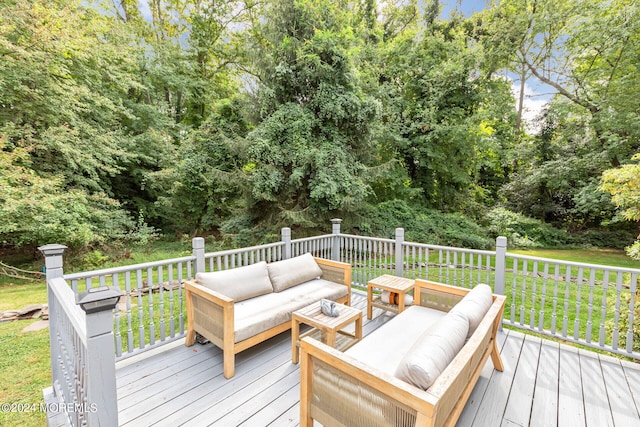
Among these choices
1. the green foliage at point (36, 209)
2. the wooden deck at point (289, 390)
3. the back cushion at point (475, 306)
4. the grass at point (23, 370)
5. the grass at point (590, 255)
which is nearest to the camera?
the back cushion at point (475, 306)

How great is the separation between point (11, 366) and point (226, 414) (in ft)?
10.1

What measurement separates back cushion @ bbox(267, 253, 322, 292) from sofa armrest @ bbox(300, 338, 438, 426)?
1.96 m

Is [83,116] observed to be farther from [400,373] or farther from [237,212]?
[400,373]

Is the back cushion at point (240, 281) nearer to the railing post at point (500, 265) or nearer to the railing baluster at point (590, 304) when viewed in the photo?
the railing post at point (500, 265)

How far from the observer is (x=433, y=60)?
35.2 ft

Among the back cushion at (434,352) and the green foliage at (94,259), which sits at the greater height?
the back cushion at (434,352)

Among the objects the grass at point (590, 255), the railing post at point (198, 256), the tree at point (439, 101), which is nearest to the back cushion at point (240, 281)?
the railing post at point (198, 256)

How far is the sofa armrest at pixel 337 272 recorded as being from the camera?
13.5ft

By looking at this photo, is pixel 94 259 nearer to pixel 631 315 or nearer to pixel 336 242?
pixel 336 242

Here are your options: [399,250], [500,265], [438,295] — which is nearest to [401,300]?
[438,295]

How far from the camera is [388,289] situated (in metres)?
3.86

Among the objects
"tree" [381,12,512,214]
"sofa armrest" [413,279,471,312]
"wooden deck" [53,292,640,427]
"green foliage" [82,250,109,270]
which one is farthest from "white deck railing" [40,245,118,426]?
"tree" [381,12,512,214]

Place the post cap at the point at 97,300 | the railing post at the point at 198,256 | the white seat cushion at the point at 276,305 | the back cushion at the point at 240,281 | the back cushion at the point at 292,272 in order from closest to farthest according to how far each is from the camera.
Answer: the post cap at the point at 97,300 < the white seat cushion at the point at 276,305 < the back cushion at the point at 240,281 < the railing post at the point at 198,256 < the back cushion at the point at 292,272

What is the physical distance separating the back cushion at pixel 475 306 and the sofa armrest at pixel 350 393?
92cm
